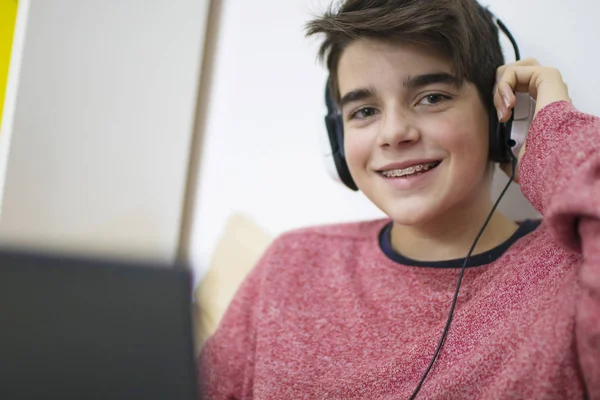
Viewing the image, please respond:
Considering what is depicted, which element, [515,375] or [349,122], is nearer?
[515,375]

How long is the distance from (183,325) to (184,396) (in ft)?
0.16

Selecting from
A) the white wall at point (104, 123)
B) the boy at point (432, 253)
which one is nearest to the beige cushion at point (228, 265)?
the white wall at point (104, 123)

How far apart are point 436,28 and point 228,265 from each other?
0.96m

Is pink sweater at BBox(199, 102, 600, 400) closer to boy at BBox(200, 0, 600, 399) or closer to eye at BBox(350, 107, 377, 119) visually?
boy at BBox(200, 0, 600, 399)

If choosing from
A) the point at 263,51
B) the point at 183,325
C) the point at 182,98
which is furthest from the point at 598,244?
the point at 182,98

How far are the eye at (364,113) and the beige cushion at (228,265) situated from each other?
1.97ft

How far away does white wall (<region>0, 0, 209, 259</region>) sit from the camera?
1.33 metres

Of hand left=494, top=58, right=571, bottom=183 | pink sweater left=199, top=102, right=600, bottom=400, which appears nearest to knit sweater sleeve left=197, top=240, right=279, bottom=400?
pink sweater left=199, top=102, right=600, bottom=400

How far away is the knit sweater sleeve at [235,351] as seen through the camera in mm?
1000

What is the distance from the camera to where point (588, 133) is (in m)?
0.58

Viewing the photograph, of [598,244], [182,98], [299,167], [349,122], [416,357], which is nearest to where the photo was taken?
[598,244]

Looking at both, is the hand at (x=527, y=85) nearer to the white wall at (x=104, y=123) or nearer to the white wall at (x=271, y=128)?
the white wall at (x=271, y=128)

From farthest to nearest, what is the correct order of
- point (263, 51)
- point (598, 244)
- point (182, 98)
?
point (182, 98)
point (263, 51)
point (598, 244)

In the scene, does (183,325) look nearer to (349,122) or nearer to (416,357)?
(416,357)
